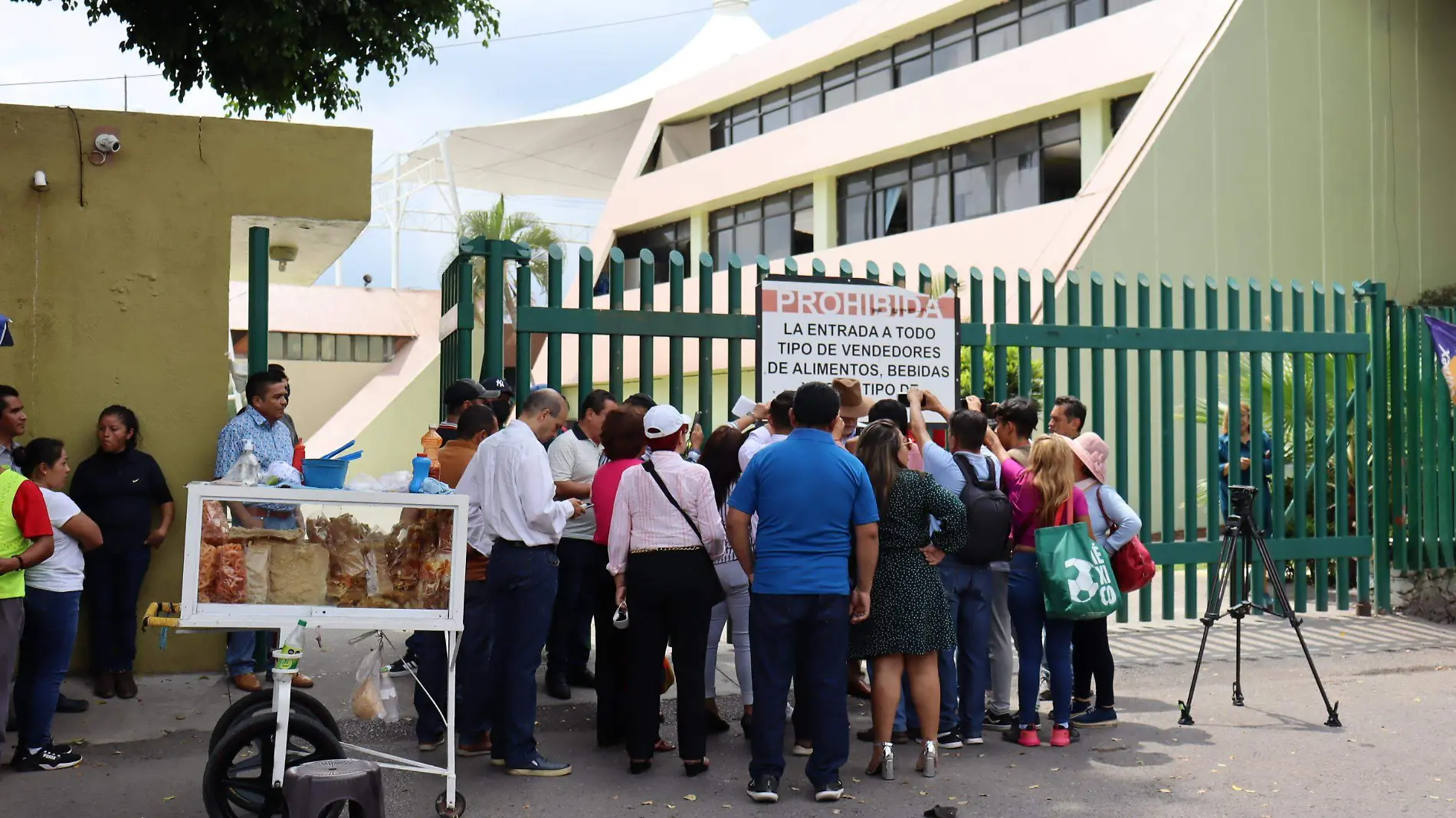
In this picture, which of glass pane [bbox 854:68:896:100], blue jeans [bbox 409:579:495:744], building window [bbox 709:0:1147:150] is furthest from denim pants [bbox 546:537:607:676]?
glass pane [bbox 854:68:896:100]

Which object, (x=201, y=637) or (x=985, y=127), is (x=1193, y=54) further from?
(x=201, y=637)

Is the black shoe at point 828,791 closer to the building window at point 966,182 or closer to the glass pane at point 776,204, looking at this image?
the building window at point 966,182

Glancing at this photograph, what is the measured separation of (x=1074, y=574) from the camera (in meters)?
6.37

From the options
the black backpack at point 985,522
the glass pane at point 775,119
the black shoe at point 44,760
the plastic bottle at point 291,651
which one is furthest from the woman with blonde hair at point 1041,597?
the glass pane at point 775,119

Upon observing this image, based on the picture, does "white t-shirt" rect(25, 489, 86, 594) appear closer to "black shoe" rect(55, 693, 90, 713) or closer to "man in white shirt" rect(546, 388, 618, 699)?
"black shoe" rect(55, 693, 90, 713)

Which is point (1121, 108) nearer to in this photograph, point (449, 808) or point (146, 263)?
point (146, 263)

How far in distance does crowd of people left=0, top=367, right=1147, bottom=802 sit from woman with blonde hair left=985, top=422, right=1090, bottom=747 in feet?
0.04

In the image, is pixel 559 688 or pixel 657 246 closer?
pixel 559 688

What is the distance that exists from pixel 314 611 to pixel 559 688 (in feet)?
7.75

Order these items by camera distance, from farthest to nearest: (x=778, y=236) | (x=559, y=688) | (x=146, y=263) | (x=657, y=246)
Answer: (x=657, y=246) → (x=778, y=236) → (x=146, y=263) → (x=559, y=688)

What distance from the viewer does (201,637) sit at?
296 inches

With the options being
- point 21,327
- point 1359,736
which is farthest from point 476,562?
point 1359,736

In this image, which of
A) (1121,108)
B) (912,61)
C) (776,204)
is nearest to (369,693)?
(1121,108)

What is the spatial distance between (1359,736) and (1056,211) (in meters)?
13.3
